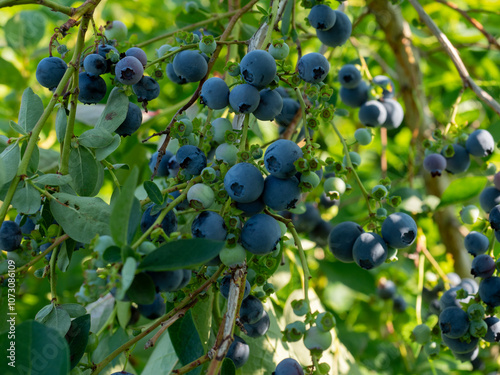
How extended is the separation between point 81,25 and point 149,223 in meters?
0.40

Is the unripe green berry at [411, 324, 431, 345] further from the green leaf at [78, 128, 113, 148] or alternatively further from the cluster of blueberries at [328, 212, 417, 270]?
the green leaf at [78, 128, 113, 148]

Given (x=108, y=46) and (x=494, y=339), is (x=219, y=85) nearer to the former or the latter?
(x=108, y=46)

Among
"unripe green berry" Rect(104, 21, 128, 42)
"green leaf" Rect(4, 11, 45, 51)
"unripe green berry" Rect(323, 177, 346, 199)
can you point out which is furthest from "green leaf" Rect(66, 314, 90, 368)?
"green leaf" Rect(4, 11, 45, 51)

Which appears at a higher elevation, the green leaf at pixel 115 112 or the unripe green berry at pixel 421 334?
the green leaf at pixel 115 112

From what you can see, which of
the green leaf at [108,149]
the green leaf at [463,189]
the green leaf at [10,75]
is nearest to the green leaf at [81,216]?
the green leaf at [108,149]

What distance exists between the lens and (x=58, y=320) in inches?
33.5

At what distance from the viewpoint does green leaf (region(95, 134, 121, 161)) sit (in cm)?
92

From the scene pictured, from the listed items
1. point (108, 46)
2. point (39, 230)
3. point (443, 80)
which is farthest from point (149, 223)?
point (443, 80)

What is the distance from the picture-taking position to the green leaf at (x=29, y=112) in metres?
0.94

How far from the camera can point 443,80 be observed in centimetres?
194

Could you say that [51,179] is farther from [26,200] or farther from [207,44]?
A: [207,44]

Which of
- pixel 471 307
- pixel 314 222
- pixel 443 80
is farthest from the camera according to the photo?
pixel 443 80

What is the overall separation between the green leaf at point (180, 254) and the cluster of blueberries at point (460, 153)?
0.86 m

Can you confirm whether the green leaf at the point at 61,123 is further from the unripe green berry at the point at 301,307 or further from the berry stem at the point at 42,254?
the unripe green berry at the point at 301,307
